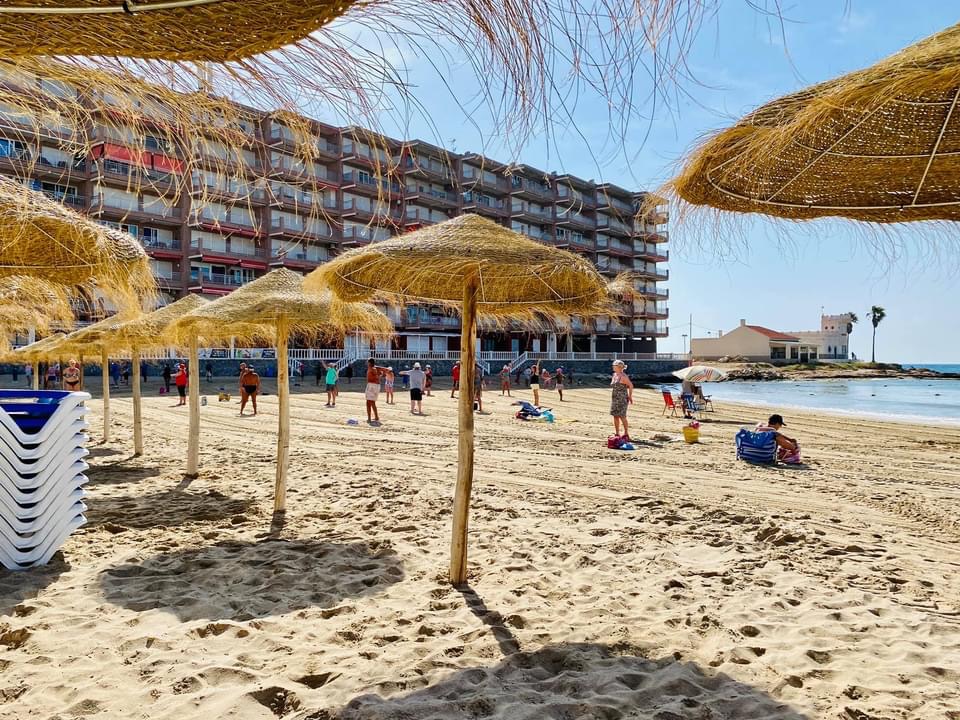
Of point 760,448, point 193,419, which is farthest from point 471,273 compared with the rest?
point 760,448

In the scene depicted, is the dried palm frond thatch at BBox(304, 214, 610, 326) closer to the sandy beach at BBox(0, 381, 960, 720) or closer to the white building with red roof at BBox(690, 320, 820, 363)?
the sandy beach at BBox(0, 381, 960, 720)

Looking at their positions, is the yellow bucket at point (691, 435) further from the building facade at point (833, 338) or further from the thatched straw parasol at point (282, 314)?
the building facade at point (833, 338)

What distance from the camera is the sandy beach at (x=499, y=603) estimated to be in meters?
2.78

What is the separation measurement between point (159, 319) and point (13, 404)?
4.07 metres

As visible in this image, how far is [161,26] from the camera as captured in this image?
1.38m

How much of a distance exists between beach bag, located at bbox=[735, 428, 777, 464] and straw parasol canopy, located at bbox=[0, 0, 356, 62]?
9.42 metres

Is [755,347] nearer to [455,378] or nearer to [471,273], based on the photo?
[455,378]

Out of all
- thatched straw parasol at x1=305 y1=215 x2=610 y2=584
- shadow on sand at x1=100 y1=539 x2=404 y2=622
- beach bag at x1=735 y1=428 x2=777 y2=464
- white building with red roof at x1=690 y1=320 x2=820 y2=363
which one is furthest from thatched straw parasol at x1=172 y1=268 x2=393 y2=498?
white building with red roof at x1=690 y1=320 x2=820 y2=363

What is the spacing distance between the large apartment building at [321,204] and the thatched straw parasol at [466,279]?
0.31 m

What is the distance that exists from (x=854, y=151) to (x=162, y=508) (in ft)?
21.6

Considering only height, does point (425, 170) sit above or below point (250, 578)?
above

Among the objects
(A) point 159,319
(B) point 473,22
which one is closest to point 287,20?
(B) point 473,22

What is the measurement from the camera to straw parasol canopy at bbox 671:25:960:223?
2166 mm

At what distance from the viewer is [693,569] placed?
4.46 m
